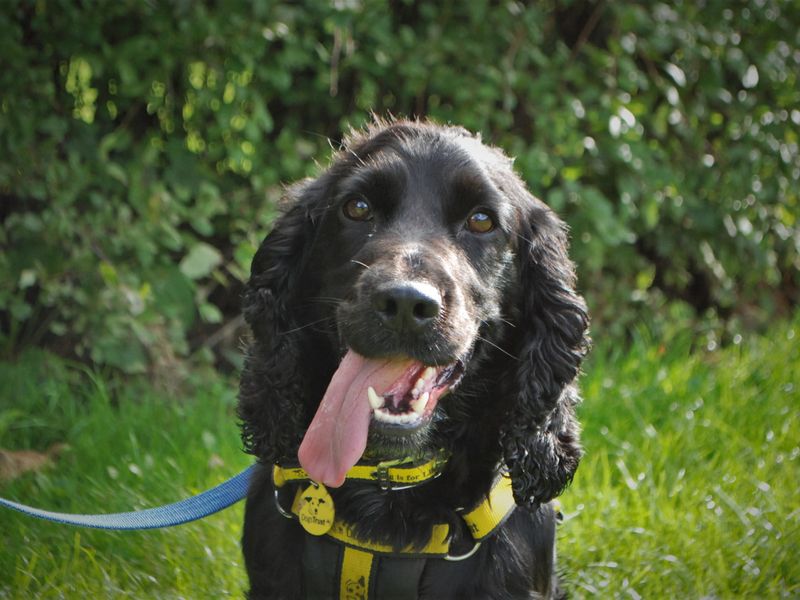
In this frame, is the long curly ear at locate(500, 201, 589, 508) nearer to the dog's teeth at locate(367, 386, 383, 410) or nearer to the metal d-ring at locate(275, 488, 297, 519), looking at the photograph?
the dog's teeth at locate(367, 386, 383, 410)

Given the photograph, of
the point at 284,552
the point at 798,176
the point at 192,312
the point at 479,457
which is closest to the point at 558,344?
the point at 479,457

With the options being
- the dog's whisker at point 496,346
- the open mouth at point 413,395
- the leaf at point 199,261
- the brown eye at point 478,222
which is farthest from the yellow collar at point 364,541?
the leaf at point 199,261

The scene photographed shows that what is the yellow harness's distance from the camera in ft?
8.34

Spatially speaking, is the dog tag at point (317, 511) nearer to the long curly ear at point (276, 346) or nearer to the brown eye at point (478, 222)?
the long curly ear at point (276, 346)

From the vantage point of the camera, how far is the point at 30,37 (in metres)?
4.54

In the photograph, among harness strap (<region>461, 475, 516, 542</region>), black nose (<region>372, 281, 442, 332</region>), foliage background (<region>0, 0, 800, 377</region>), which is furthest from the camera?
foliage background (<region>0, 0, 800, 377</region>)

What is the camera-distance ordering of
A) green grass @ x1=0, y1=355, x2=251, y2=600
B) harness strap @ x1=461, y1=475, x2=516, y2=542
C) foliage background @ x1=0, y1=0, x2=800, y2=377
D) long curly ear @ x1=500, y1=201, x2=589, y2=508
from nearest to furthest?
1. harness strap @ x1=461, y1=475, x2=516, y2=542
2. long curly ear @ x1=500, y1=201, x2=589, y2=508
3. green grass @ x1=0, y1=355, x2=251, y2=600
4. foliage background @ x1=0, y1=0, x2=800, y2=377

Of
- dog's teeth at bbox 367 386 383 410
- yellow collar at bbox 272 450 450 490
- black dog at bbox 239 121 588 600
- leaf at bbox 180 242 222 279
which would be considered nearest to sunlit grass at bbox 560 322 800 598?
black dog at bbox 239 121 588 600

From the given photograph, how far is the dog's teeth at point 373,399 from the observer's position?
244 centimetres

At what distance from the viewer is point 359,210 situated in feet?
9.14

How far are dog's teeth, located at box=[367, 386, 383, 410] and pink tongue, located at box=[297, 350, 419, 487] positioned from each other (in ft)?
0.04

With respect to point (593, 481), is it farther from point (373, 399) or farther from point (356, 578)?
point (373, 399)

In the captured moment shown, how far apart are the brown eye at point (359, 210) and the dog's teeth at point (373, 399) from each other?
559 mm

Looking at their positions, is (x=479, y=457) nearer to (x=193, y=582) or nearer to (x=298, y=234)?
(x=298, y=234)
